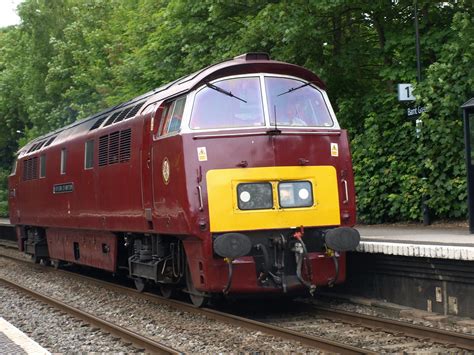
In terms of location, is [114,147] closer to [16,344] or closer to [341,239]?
[341,239]

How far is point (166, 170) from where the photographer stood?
9.48 meters

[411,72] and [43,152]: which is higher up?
[411,72]

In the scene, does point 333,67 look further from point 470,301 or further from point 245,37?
point 470,301

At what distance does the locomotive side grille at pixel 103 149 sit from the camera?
39.9 feet

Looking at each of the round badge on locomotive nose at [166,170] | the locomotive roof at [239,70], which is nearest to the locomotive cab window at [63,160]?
the locomotive roof at [239,70]

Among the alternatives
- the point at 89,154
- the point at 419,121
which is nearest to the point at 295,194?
the point at 89,154

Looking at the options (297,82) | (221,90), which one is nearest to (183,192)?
(221,90)

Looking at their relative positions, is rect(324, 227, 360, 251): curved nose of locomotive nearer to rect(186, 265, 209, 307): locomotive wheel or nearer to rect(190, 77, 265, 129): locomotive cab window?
rect(190, 77, 265, 129): locomotive cab window

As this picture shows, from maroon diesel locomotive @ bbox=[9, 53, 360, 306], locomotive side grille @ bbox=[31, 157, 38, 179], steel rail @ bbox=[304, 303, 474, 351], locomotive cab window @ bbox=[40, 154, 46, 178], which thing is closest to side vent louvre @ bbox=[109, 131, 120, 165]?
maroon diesel locomotive @ bbox=[9, 53, 360, 306]

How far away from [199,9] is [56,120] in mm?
18725

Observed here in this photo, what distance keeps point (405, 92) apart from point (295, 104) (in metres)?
5.48

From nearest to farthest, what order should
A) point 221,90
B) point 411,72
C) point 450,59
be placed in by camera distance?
point 221,90 < point 450,59 < point 411,72

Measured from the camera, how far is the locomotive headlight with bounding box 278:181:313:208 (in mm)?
8930

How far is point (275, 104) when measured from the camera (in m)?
9.45
